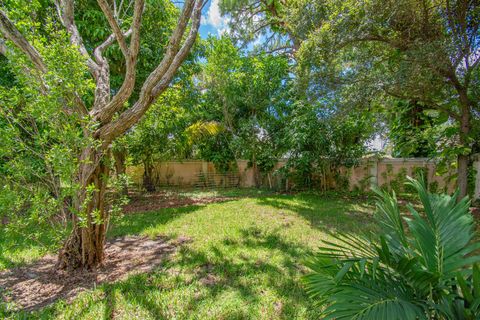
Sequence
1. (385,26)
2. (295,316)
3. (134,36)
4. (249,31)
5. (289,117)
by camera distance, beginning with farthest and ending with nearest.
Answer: (249,31)
(289,117)
(385,26)
(134,36)
(295,316)

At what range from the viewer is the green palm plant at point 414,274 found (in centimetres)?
116

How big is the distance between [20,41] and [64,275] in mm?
2652

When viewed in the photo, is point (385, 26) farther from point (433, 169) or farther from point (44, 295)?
point (44, 295)

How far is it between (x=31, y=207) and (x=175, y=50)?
7.60 ft

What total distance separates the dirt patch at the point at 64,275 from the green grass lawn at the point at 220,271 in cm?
21

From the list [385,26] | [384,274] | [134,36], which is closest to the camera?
[384,274]

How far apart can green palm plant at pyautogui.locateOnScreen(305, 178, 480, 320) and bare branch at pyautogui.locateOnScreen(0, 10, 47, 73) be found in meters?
3.36

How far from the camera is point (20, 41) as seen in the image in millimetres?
2523

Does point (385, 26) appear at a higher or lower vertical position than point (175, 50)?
higher


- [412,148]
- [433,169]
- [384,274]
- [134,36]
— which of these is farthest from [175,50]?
[433,169]

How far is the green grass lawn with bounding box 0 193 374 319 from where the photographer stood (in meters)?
2.19

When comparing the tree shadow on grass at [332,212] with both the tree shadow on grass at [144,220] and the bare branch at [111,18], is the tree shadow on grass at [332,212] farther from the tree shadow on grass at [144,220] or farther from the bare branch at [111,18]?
the bare branch at [111,18]

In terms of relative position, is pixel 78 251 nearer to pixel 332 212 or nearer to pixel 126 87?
pixel 126 87

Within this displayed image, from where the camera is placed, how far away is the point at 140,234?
4.46m
